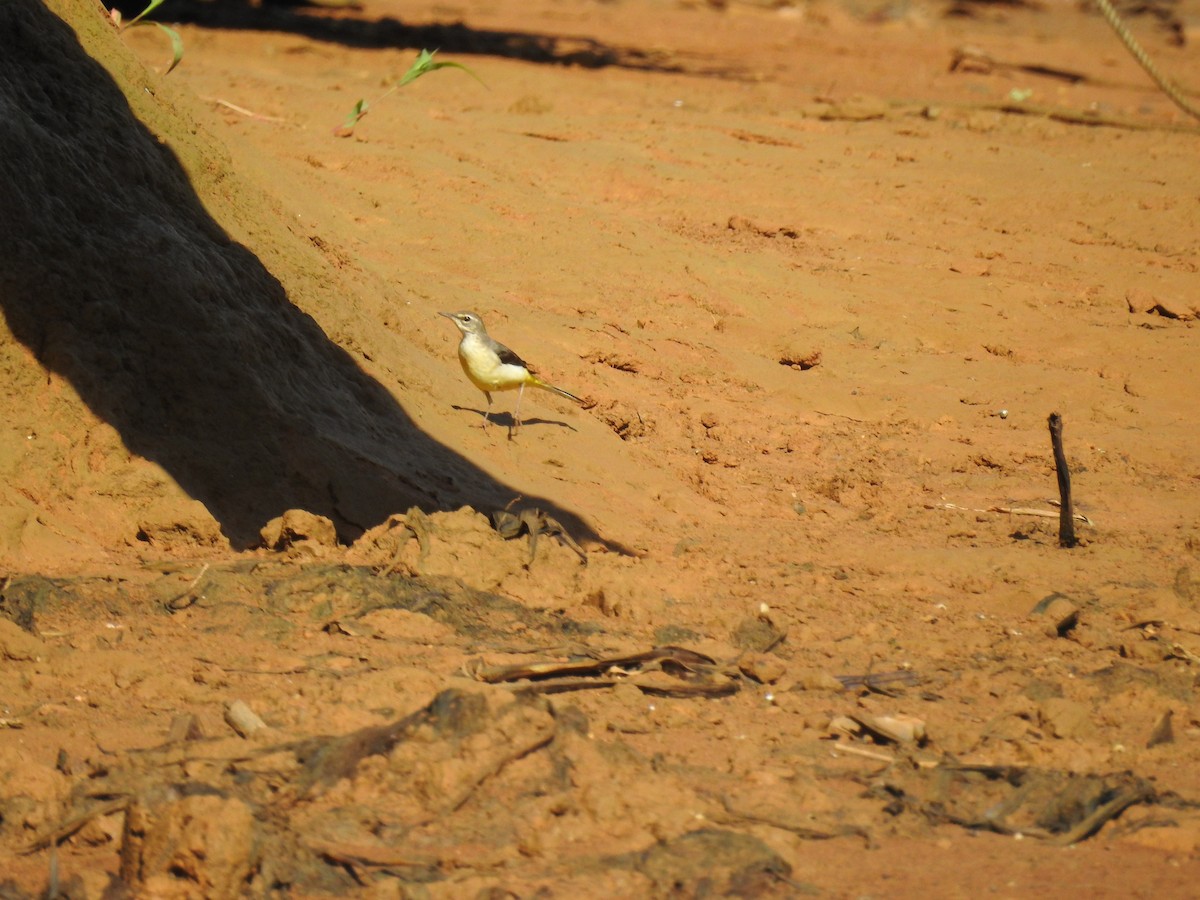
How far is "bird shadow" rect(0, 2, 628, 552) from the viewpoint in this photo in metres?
5.23

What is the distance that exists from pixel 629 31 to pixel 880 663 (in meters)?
16.3

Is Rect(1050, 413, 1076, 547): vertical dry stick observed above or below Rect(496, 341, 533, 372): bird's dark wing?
below

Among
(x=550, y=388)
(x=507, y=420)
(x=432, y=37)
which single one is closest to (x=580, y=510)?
(x=507, y=420)

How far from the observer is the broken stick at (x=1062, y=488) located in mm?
6082

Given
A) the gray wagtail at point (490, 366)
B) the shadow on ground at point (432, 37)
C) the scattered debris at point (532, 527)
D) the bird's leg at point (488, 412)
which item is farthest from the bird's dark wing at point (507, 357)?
the shadow on ground at point (432, 37)

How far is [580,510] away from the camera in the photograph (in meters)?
6.08

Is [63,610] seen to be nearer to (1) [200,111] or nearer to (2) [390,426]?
(2) [390,426]

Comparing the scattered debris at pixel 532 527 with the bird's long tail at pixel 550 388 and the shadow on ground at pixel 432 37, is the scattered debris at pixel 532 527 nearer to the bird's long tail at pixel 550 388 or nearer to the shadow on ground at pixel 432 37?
the bird's long tail at pixel 550 388

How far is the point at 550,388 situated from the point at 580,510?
1.27 m

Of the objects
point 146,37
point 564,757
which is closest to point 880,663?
point 564,757

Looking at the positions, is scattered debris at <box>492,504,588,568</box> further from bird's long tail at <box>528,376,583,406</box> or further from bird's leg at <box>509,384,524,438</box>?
bird's long tail at <box>528,376,583,406</box>

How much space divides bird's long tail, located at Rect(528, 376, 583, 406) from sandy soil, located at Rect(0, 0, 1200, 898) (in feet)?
0.25

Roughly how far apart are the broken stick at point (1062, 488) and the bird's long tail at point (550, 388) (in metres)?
2.54

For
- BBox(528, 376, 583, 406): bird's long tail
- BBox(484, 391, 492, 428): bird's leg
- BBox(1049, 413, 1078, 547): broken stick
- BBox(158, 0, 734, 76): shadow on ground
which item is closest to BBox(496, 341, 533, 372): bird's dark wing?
BBox(528, 376, 583, 406): bird's long tail
